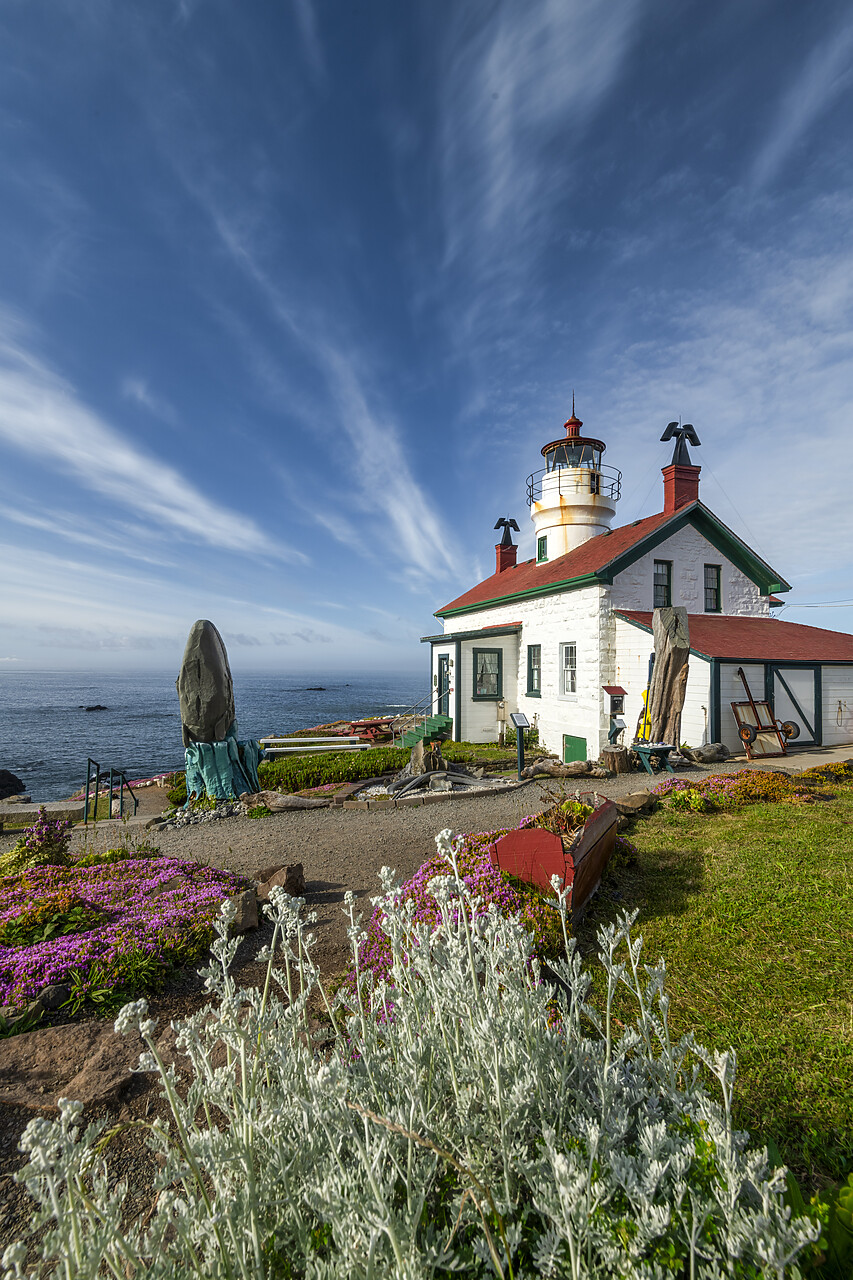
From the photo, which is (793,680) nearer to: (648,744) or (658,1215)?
(648,744)

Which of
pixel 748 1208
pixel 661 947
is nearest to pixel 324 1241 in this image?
pixel 748 1208

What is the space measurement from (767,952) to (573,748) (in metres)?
11.2

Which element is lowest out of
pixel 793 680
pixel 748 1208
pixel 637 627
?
pixel 748 1208

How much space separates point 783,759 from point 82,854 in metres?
14.0

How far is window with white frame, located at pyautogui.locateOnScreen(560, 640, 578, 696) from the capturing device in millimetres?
16172

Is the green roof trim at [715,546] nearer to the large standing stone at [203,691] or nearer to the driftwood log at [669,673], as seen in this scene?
the driftwood log at [669,673]

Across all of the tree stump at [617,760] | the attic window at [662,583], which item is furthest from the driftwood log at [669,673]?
the attic window at [662,583]

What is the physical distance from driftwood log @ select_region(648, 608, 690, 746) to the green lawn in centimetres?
485

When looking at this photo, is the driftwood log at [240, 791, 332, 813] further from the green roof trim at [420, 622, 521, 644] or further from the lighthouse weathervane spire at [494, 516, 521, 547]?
the lighthouse weathervane spire at [494, 516, 521, 547]

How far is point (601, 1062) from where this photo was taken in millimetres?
2320

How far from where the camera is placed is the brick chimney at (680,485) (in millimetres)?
16438

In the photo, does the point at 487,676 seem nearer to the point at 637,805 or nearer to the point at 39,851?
the point at 637,805

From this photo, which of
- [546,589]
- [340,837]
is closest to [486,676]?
[546,589]

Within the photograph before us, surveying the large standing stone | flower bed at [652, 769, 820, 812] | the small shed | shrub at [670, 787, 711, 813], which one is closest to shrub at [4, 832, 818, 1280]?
shrub at [670, 787, 711, 813]
